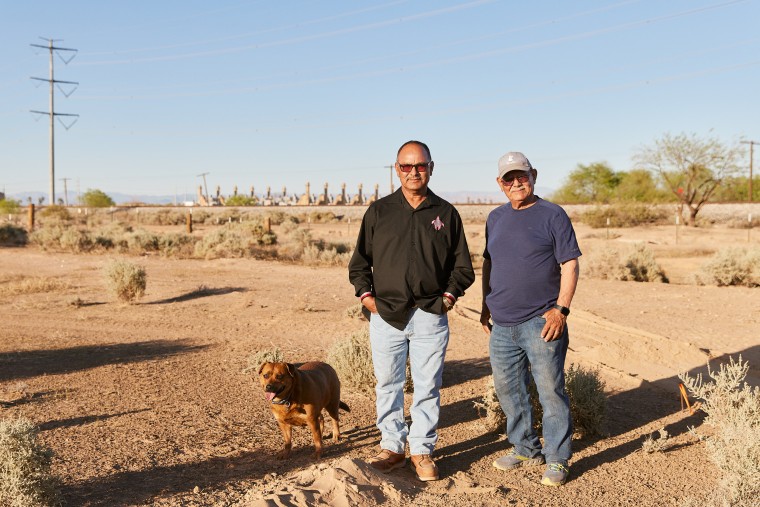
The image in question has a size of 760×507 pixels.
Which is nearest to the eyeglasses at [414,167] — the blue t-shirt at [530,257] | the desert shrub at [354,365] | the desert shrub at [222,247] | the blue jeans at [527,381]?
the blue t-shirt at [530,257]

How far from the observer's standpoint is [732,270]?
55.1ft

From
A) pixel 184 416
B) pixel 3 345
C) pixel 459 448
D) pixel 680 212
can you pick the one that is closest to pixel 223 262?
pixel 3 345

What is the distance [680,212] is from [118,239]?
32.1m

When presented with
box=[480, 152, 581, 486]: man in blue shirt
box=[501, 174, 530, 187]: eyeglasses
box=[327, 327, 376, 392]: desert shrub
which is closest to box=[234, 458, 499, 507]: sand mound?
box=[480, 152, 581, 486]: man in blue shirt

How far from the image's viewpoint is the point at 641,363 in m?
9.38

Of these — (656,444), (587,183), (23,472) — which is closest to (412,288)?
(656,444)

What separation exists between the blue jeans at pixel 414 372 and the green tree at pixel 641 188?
201ft

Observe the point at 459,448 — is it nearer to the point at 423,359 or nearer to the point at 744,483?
the point at 423,359

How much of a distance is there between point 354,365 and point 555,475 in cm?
327

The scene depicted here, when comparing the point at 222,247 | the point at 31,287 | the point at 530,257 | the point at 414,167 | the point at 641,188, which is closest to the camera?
the point at 414,167

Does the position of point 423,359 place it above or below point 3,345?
above

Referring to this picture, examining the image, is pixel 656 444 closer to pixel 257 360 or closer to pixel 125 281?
pixel 257 360

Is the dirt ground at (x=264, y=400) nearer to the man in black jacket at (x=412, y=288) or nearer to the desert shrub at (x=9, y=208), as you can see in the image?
the man in black jacket at (x=412, y=288)

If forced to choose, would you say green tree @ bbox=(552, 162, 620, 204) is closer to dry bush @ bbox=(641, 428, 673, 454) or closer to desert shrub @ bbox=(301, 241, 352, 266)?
desert shrub @ bbox=(301, 241, 352, 266)
